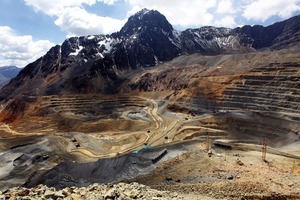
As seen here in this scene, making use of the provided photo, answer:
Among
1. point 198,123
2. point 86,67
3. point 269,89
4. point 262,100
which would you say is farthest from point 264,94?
point 86,67

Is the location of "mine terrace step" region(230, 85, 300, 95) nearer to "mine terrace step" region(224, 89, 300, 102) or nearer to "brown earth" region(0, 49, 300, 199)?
"brown earth" region(0, 49, 300, 199)

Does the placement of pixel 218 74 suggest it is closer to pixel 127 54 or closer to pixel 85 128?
pixel 85 128

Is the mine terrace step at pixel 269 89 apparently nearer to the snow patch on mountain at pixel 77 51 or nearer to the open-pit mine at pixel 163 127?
the open-pit mine at pixel 163 127

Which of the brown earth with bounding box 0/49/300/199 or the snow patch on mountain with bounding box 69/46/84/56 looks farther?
the snow patch on mountain with bounding box 69/46/84/56

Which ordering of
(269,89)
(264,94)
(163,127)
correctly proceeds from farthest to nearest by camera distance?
(163,127) → (269,89) → (264,94)

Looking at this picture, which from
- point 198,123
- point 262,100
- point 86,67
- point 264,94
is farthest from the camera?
point 86,67

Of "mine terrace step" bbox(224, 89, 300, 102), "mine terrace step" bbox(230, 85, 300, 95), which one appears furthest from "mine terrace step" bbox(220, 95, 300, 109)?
"mine terrace step" bbox(230, 85, 300, 95)

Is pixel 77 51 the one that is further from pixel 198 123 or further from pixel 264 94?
pixel 264 94

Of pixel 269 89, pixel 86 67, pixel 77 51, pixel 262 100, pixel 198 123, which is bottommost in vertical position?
pixel 198 123

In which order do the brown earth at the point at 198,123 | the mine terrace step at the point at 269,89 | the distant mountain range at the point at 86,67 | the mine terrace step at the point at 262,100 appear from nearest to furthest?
1. the brown earth at the point at 198,123
2. the mine terrace step at the point at 262,100
3. the mine terrace step at the point at 269,89
4. the distant mountain range at the point at 86,67

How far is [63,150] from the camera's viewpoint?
70.6m

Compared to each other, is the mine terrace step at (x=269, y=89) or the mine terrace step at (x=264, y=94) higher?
the mine terrace step at (x=269, y=89)

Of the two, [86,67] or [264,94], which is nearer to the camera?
[264,94]

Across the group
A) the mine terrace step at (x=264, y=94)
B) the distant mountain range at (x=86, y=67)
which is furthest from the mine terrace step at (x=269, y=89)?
the distant mountain range at (x=86, y=67)
